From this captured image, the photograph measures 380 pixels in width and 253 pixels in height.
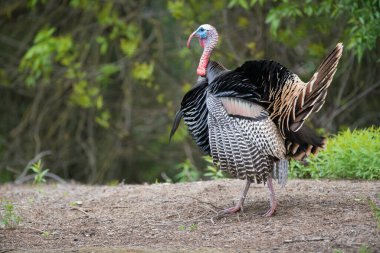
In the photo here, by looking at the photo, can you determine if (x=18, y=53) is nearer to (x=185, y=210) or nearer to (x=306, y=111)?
(x=185, y=210)

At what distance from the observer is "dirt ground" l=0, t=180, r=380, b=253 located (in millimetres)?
5035

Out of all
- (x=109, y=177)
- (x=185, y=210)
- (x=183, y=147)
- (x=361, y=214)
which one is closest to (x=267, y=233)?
(x=361, y=214)

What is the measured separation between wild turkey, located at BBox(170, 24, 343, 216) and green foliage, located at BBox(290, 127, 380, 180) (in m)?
1.50

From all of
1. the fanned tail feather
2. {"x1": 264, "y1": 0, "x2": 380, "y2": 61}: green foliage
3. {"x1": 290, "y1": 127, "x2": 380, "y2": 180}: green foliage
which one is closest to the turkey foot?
the fanned tail feather

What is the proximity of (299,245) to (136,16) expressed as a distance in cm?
802

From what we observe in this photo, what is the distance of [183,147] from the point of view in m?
12.5

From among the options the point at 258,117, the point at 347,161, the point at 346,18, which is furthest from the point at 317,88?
the point at 346,18

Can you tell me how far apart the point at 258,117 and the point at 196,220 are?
1043 millimetres

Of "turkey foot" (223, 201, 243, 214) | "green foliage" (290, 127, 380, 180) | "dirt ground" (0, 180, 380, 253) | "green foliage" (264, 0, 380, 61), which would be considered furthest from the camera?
"green foliage" (264, 0, 380, 61)

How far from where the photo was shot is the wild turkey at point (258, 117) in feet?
18.3

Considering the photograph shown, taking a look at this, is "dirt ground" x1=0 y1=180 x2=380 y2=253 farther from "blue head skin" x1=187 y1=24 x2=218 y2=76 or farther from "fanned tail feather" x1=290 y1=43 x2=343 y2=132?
"blue head skin" x1=187 y1=24 x2=218 y2=76

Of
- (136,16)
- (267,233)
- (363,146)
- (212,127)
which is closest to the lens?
(267,233)

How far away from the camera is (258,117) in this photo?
5.70m

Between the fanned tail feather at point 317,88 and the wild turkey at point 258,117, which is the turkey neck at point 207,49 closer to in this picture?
the wild turkey at point 258,117
